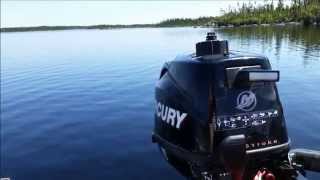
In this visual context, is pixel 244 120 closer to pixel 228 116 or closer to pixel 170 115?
pixel 228 116

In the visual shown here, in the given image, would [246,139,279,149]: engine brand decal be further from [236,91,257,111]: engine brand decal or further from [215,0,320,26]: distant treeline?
[215,0,320,26]: distant treeline

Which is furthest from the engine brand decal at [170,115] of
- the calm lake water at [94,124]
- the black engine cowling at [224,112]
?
A: the calm lake water at [94,124]

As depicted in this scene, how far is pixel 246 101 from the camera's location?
442cm

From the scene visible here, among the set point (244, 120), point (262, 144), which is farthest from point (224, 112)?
point (262, 144)

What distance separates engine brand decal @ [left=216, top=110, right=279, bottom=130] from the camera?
432 cm

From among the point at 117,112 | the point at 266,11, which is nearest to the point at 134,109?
the point at 117,112

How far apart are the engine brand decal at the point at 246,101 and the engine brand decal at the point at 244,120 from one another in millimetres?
74

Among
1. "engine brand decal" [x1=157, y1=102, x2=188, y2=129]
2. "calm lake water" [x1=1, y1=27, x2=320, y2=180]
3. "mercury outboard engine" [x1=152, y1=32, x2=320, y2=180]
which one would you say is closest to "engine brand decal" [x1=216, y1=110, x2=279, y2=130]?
"mercury outboard engine" [x1=152, y1=32, x2=320, y2=180]

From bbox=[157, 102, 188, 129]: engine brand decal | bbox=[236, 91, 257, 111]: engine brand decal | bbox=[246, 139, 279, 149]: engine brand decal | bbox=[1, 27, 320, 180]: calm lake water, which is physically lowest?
bbox=[1, 27, 320, 180]: calm lake water

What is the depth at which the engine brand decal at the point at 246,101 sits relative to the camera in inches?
173

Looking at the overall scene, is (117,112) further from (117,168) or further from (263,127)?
(263,127)

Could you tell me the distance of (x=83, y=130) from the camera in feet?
36.9

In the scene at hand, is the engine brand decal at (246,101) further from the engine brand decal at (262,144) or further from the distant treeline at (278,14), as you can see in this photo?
the distant treeline at (278,14)

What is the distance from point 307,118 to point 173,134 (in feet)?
24.0
